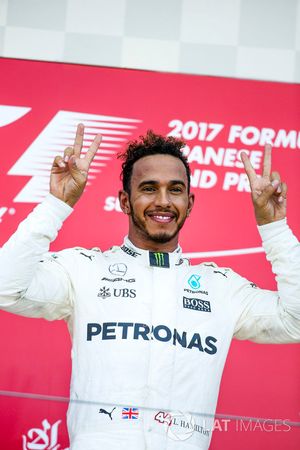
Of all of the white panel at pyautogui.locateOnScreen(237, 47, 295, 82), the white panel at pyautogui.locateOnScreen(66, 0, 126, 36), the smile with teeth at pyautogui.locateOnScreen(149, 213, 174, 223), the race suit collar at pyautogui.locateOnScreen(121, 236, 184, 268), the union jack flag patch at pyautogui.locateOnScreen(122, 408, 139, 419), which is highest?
the white panel at pyautogui.locateOnScreen(66, 0, 126, 36)

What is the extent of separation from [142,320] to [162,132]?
38.4 inches

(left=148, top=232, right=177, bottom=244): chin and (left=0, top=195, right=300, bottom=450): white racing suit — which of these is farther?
(left=148, top=232, right=177, bottom=244): chin

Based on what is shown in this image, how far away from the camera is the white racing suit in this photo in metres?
1.48

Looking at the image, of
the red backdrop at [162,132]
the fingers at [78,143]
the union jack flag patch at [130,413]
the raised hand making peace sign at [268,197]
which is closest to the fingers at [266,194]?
the raised hand making peace sign at [268,197]

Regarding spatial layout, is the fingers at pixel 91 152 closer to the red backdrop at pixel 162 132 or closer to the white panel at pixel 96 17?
the red backdrop at pixel 162 132

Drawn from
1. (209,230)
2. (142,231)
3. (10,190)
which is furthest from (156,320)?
(10,190)

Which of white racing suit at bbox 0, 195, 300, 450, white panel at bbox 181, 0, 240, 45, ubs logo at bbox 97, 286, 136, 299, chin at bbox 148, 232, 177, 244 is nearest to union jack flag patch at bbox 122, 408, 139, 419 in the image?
white racing suit at bbox 0, 195, 300, 450

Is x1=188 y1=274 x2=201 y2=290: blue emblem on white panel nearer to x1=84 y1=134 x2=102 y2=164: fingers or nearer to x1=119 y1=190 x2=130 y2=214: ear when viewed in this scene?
x1=119 y1=190 x2=130 y2=214: ear

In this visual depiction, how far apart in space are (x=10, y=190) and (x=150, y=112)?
0.57 m

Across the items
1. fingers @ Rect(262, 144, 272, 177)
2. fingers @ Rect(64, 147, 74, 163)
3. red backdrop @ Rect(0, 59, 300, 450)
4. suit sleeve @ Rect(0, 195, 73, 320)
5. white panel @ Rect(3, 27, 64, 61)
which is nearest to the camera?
suit sleeve @ Rect(0, 195, 73, 320)

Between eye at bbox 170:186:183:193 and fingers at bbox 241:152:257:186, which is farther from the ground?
fingers at bbox 241:152:257:186

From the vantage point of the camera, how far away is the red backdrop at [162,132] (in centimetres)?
227

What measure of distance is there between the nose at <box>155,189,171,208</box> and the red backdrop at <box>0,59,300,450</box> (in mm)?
624

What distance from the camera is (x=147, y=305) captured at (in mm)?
1641
